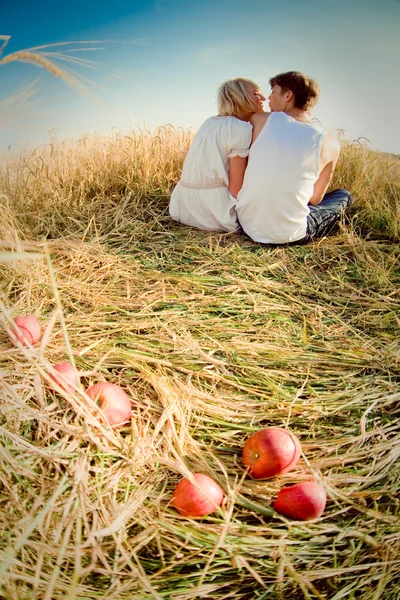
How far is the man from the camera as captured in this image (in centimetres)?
288

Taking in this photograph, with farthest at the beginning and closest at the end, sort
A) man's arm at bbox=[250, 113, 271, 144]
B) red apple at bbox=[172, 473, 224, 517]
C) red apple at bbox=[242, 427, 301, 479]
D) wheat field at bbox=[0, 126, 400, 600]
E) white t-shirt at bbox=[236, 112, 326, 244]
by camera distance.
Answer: man's arm at bbox=[250, 113, 271, 144] < white t-shirt at bbox=[236, 112, 326, 244] < red apple at bbox=[242, 427, 301, 479] < red apple at bbox=[172, 473, 224, 517] < wheat field at bbox=[0, 126, 400, 600]

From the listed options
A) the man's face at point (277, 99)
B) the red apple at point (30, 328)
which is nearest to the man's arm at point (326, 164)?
the man's face at point (277, 99)

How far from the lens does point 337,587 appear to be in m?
1.07

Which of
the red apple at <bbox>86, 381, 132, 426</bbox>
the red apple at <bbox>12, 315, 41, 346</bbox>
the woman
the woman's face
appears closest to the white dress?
the woman

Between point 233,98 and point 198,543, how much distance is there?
118 inches

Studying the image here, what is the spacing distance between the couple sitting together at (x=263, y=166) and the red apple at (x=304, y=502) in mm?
2182

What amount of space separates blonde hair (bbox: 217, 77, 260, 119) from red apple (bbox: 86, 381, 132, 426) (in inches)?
99.1

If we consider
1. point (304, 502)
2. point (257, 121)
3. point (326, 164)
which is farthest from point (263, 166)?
point (304, 502)

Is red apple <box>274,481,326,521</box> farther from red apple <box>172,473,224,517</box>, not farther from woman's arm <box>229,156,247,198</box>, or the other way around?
woman's arm <box>229,156,247,198</box>

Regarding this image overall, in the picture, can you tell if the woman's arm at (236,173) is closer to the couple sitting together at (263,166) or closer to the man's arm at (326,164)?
the couple sitting together at (263,166)

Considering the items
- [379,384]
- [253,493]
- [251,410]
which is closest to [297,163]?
[379,384]

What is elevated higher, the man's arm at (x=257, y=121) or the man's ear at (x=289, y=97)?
the man's ear at (x=289, y=97)

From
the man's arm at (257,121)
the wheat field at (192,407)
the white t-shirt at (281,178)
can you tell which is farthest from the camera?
the man's arm at (257,121)

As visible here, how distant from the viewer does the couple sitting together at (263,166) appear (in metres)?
2.90
